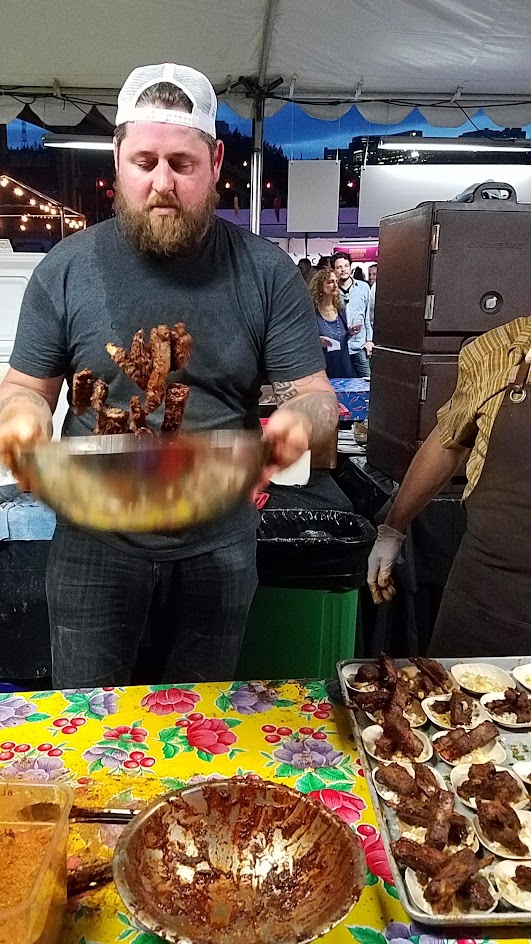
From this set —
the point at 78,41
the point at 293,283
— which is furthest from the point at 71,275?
the point at 78,41

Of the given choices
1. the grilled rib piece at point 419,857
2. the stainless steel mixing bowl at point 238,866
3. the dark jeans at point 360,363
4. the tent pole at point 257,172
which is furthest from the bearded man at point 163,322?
the dark jeans at point 360,363

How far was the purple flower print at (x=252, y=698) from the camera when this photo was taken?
4.58 ft

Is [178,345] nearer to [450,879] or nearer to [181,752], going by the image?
[181,752]

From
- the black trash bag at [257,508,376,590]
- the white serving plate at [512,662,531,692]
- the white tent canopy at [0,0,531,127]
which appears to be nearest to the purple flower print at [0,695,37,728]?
the white serving plate at [512,662,531,692]

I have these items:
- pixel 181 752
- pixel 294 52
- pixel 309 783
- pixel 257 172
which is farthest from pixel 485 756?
pixel 257 172

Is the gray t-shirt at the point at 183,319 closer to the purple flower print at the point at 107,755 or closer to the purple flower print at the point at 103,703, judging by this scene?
the purple flower print at the point at 103,703

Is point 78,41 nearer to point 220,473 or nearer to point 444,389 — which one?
point 444,389

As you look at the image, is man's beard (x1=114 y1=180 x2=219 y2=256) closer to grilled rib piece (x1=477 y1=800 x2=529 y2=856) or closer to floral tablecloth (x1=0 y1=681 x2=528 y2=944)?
floral tablecloth (x1=0 y1=681 x2=528 y2=944)

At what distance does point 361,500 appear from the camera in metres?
3.06

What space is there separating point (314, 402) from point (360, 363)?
12.6 ft

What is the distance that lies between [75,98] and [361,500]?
9.72ft

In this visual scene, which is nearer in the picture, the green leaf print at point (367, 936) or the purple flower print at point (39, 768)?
the green leaf print at point (367, 936)

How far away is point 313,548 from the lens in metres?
2.31

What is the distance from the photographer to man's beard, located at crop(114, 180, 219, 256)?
1632mm
